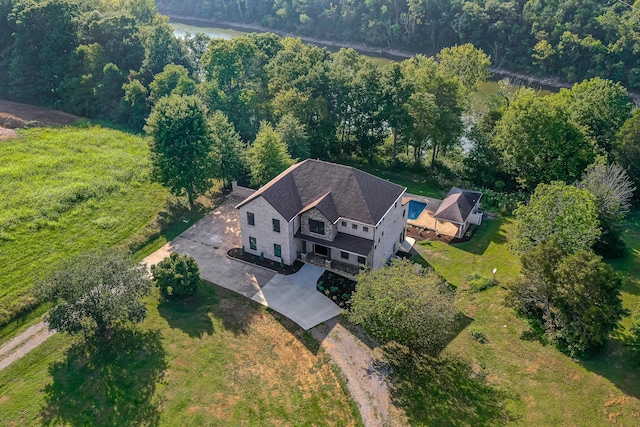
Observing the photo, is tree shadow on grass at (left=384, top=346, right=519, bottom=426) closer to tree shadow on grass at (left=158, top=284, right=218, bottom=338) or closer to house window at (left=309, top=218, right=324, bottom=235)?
house window at (left=309, top=218, right=324, bottom=235)

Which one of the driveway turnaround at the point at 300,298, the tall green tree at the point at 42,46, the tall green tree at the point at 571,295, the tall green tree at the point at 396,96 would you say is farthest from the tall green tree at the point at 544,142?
the tall green tree at the point at 42,46

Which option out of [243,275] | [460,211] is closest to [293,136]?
[243,275]

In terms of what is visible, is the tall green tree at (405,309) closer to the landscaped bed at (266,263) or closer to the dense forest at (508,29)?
the landscaped bed at (266,263)

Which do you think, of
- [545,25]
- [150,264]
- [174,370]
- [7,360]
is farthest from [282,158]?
[545,25]

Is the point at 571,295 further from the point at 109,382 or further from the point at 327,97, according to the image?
the point at 327,97

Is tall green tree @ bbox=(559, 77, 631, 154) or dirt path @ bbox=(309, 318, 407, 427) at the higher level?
tall green tree @ bbox=(559, 77, 631, 154)

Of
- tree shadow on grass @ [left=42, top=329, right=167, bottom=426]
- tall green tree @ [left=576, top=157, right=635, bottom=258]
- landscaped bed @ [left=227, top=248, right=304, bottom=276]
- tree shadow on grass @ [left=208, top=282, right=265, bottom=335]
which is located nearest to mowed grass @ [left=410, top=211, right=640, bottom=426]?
tall green tree @ [left=576, top=157, right=635, bottom=258]
